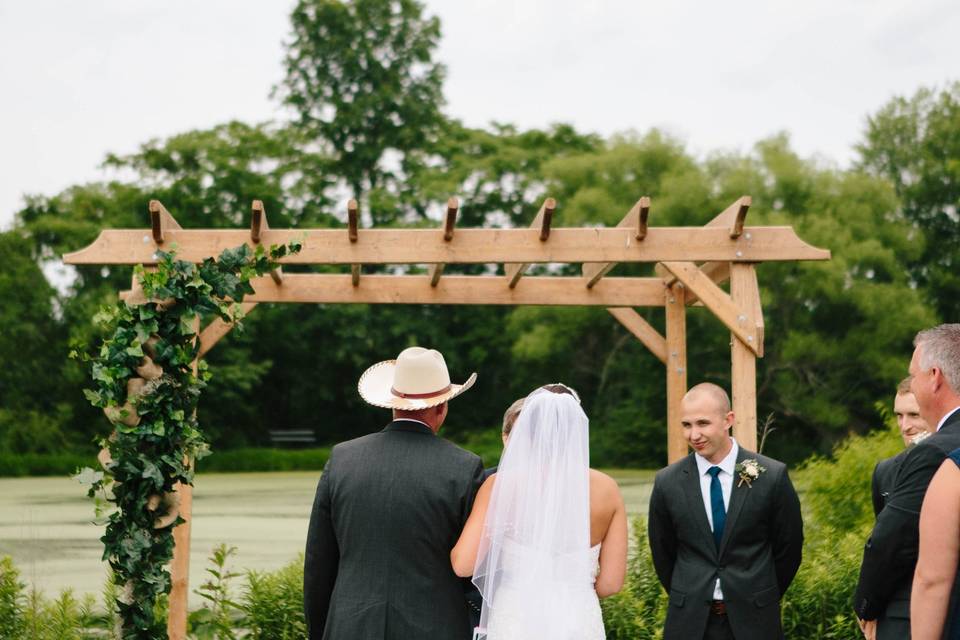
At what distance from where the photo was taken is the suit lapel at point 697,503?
451 cm

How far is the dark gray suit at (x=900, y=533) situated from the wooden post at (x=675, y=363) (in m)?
4.95

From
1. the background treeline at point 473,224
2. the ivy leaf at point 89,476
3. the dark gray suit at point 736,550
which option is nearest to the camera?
the dark gray suit at point 736,550

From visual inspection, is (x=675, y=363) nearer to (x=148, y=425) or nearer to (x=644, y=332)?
(x=644, y=332)

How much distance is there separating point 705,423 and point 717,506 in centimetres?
34

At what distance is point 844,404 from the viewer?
31.4 m

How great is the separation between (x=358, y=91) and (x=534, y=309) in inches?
Result: 413

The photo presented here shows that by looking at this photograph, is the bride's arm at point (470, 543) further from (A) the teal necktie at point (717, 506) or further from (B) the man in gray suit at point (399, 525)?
(A) the teal necktie at point (717, 506)

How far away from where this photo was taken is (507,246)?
23.6ft

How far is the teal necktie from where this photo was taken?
4.54 metres

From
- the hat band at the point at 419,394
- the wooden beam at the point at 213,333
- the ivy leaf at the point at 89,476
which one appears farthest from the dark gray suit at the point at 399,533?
the wooden beam at the point at 213,333

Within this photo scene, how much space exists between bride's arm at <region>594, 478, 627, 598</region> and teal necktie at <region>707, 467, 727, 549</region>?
2.37 ft

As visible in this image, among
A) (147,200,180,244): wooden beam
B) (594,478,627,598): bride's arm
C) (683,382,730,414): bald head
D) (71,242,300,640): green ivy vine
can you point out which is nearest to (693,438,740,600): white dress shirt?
(683,382,730,414): bald head

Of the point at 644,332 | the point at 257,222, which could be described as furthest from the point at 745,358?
the point at 257,222

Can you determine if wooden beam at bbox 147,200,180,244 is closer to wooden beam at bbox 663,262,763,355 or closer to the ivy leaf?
the ivy leaf
